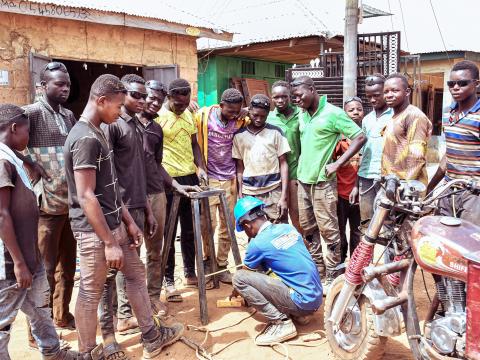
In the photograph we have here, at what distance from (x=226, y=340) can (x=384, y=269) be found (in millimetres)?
1530

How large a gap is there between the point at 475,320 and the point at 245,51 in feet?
35.7

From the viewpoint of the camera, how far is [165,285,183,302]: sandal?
4.48 m

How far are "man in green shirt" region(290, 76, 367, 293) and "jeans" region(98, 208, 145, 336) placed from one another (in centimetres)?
175

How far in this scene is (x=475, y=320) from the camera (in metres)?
2.33

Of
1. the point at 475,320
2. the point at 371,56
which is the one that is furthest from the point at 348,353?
the point at 371,56

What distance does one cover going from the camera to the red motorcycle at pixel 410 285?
7.87ft

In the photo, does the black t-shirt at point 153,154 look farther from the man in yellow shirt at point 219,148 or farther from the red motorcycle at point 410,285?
the red motorcycle at point 410,285

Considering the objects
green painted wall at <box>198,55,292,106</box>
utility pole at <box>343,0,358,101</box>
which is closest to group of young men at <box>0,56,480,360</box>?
utility pole at <box>343,0,358,101</box>

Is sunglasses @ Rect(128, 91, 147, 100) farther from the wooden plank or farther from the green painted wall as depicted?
the green painted wall

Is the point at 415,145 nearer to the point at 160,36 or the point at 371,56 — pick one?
the point at 371,56

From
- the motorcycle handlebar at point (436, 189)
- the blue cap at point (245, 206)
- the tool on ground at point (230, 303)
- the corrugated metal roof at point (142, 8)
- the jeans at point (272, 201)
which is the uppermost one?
the corrugated metal roof at point (142, 8)

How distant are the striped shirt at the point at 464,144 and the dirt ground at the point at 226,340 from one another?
1400mm

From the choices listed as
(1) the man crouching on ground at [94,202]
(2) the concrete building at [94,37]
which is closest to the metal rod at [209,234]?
(1) the man crouching on ground at [94,202]

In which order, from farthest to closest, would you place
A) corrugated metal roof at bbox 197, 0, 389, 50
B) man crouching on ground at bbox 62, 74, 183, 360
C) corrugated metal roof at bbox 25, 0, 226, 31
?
corrugated metal roof at bbox 197, 0, 389, 50, corrugated metal roof at bbox 25, 0, 226, 31, man crouching on ground at bbox 62, 74, 183, 360
